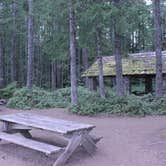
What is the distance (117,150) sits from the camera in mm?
7141

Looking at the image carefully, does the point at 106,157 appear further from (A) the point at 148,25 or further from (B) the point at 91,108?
(A) the point at 148,25

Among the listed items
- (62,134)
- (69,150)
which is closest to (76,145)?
(69,150)

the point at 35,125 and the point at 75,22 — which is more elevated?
the point at 75,22

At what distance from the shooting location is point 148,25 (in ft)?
117

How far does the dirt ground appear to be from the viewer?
6.33 metres

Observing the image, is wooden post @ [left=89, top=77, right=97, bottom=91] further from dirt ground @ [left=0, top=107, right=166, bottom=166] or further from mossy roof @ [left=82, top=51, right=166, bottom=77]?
dirt ground @ [left=0, top=107, right=166, bottom=166]

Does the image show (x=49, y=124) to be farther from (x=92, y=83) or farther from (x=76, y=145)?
(x=92, y=83)

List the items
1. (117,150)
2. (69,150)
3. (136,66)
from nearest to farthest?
(69,150)
(117,150)
(136,66)

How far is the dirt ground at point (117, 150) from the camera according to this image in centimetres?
633

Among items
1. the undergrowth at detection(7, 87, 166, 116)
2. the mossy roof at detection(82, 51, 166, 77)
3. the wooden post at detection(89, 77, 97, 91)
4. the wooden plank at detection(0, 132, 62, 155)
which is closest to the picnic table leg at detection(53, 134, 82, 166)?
the wooden plank at detection(0, 132, 62, 155)

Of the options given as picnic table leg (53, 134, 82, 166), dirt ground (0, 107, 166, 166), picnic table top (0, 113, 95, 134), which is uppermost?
picnic table top (0, 113, 95, 134)

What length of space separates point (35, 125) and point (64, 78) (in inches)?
1235

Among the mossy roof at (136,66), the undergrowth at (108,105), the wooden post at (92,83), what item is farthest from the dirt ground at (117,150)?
the wooden post at (92,83)

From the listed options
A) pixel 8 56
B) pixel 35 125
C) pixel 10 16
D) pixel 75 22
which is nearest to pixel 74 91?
pixel 75 22
